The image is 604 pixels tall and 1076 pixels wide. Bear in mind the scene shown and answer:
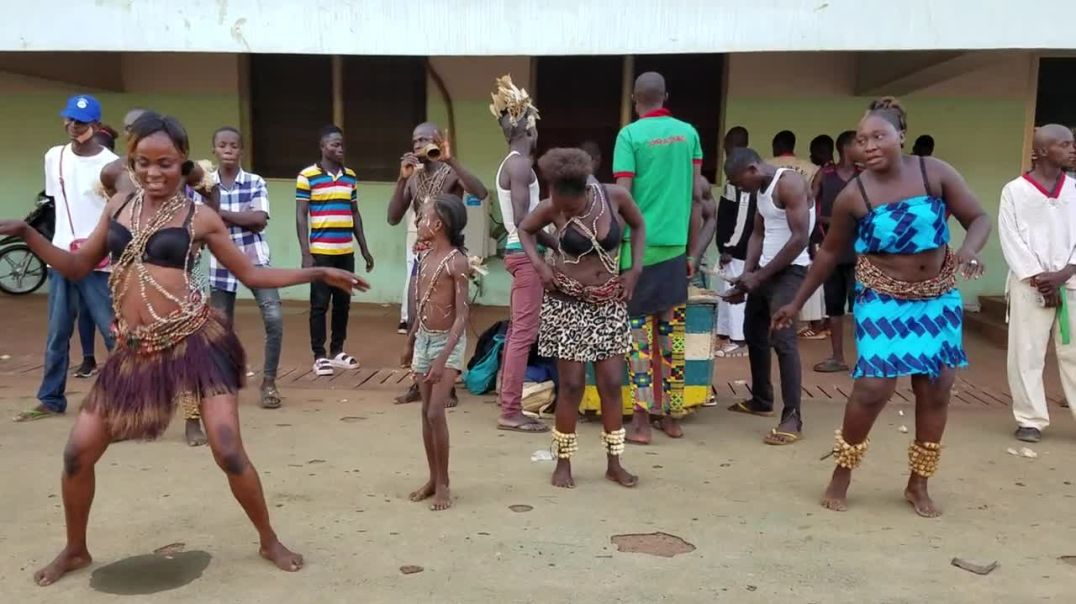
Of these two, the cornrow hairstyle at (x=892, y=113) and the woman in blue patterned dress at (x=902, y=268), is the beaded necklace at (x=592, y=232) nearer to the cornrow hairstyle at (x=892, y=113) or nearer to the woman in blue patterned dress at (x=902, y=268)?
the woman in blue patterned dress at (x=902, y=268)

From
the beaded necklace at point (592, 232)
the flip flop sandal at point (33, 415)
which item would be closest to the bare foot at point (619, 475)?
the beaded necklace at point (592, 232)

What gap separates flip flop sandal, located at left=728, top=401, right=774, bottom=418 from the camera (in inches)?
226

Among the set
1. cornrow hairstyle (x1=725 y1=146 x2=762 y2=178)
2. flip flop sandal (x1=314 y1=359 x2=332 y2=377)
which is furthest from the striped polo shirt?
cornrow hairstyle (x1=725 y1=146 x2=762 y2=178)

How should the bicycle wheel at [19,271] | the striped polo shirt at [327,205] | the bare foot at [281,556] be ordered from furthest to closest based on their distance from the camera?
the bicycle wheel at [19,271]
the striped polo shirt at [327,205]
the bare foot at [281,556]

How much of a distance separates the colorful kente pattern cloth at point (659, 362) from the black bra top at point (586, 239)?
77 centimetres

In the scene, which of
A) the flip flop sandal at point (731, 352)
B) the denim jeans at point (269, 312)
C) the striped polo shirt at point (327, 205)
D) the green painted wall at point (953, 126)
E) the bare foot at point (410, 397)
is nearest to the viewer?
the denim jeans at point (269, 312)

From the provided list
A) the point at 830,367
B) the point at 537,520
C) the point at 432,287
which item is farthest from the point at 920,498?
the point at 830,367

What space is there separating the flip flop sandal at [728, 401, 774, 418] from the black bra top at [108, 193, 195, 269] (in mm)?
3736

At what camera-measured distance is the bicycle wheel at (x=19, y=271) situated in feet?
31.8

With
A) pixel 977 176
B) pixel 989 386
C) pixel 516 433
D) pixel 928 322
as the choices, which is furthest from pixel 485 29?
pixel 977 176

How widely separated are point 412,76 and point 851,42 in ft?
15.2

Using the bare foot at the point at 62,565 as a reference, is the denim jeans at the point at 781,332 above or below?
above

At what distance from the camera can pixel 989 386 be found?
21.4ft

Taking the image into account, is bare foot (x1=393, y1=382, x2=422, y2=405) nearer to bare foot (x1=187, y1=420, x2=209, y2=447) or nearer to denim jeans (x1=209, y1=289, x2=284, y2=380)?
denim jeans (x1=209, y1=289, x2=284, y2=380)
